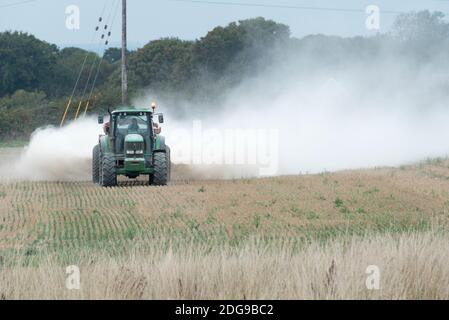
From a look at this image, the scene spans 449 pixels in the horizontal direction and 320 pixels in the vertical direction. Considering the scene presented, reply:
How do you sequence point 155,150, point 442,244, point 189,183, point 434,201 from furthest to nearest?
point 189,183 < point 155,150 < point 434,201 < point 442,244

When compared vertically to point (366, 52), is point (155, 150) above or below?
below

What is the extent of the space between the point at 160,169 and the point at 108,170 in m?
1.59

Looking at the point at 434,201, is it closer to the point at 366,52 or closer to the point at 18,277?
the point at 18,277

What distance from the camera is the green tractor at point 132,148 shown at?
30.8 meters

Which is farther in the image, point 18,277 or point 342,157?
point 342,157

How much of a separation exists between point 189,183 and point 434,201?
936 cm

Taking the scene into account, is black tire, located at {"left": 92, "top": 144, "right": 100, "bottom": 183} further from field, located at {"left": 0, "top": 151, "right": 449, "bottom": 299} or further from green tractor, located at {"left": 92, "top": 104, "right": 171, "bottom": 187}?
green tractor, located at {"left": 92, "top": 104, "right": 171, "bottom": 187}

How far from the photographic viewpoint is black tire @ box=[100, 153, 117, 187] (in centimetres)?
3072

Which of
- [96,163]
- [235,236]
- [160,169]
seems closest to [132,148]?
[160,169]

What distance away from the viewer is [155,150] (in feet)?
101

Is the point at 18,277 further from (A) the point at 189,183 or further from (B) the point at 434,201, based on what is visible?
(A) the point at 189,183

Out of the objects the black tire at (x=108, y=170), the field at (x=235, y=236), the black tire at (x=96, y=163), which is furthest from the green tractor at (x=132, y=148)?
the black tire at (x=96, y=163)
